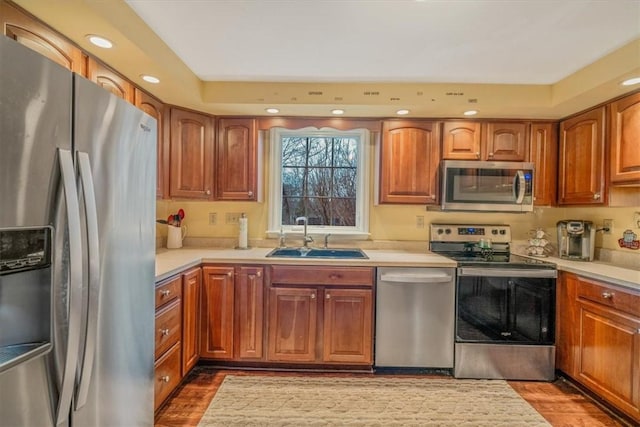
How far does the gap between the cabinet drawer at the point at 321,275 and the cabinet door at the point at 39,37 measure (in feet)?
5.64

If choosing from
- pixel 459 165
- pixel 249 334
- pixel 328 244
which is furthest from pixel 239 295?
pixel 459 165

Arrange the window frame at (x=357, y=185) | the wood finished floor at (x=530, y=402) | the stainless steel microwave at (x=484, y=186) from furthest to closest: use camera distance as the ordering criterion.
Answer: the window frame at (x=357, y=185) < the stainless steel microwave at (x=484, y=186) < the wood finished floor at (x=530, y=402)

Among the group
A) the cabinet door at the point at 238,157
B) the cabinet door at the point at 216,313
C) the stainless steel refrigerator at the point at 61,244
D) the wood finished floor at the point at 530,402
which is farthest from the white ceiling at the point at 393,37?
the wood finished floor at the point at 530,402

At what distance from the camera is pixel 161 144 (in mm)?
2527

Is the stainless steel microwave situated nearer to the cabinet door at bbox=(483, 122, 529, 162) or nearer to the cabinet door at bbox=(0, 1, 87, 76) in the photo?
the cabinet door at bbox=(483, 122, 529, 162)

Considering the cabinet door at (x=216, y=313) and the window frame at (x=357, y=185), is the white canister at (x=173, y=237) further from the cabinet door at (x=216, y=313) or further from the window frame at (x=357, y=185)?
the window frame at (x=357, y=185)

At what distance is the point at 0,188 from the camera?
0.79 m

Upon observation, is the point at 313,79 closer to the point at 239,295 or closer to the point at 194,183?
the point at 194,183

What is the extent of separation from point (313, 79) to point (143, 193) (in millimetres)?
1679

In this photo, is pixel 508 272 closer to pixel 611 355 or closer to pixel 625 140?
pixel 611 355

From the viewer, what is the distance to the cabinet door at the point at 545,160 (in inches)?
112

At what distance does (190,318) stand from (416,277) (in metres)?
1.68

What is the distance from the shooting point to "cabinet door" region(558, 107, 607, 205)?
8.04 feet

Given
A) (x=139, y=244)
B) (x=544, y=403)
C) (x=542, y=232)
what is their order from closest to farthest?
1. (x=139, y=244)
2. (x=544, y=403)
3. (x=542, y=232)
